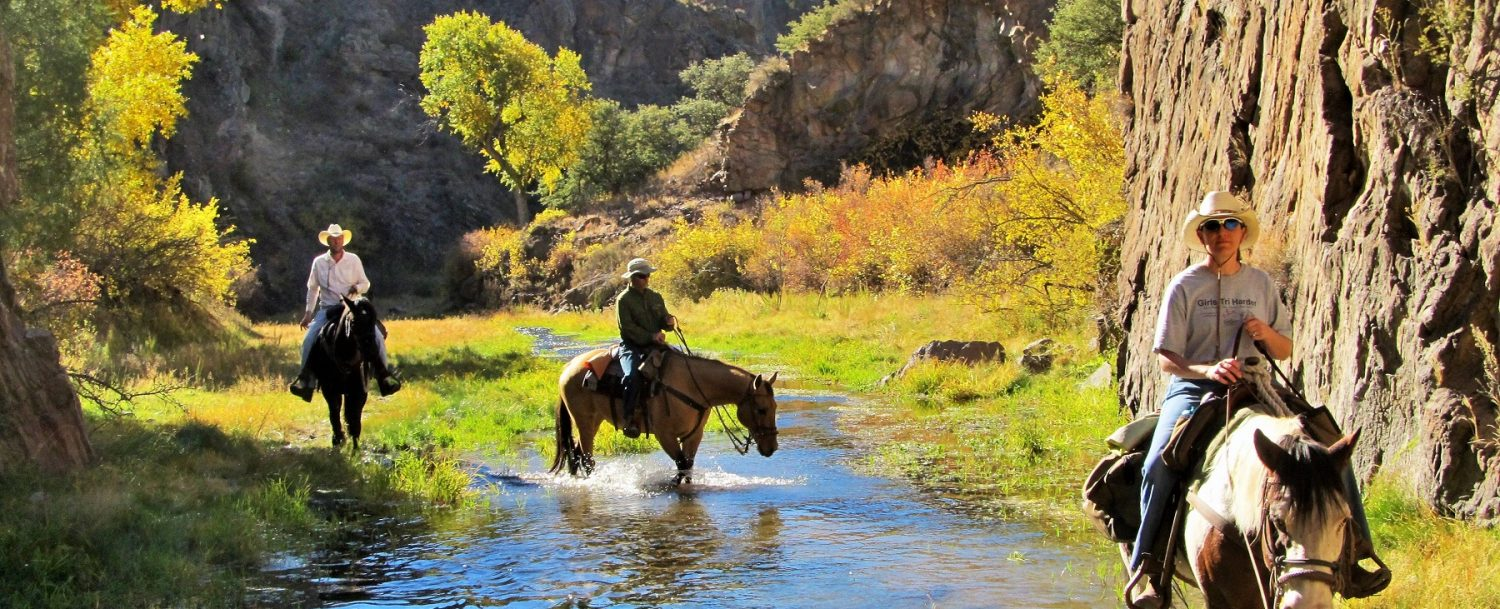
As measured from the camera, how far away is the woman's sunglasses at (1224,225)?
21.4ft

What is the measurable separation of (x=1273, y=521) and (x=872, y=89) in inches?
2189

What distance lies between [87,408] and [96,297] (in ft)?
30.8

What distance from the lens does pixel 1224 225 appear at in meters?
6.54

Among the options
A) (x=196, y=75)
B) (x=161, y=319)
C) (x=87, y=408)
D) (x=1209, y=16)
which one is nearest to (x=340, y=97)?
(x=196, y=75)

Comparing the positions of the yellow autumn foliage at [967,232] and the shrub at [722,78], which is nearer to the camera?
the yellow autumn foliage at [967,232]

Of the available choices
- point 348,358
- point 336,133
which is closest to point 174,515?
point 348,358

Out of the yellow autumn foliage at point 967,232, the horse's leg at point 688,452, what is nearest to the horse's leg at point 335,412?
the horse's leg at point 688,452

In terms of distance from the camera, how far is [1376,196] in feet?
31.8

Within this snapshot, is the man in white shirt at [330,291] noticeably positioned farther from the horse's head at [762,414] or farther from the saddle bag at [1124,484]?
the saddle bag at [1124,484]

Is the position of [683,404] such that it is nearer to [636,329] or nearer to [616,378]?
[616,378]

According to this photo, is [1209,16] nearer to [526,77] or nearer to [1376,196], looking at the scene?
[1376,196]

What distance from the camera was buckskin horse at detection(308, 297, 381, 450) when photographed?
14.3m

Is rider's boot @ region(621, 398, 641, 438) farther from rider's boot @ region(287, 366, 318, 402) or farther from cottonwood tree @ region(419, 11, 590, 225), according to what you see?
cottonwood tree @ region(419, 11, 590, 225)

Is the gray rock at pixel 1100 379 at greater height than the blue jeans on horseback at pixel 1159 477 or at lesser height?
lesser
